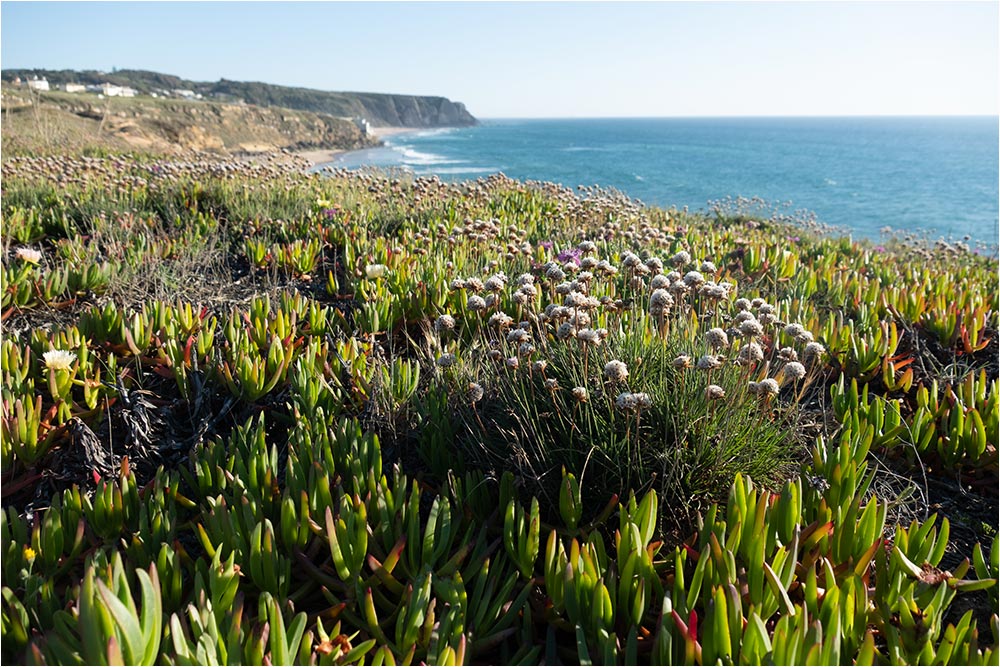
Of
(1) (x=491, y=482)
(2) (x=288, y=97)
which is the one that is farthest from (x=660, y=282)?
(2) (x=288, y=97)

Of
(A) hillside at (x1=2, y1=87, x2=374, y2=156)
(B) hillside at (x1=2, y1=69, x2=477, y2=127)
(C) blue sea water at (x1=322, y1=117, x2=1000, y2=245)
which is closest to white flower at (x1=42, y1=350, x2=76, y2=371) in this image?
(A) hillside at (x1=2, y1=87, x2=374, y2=156)

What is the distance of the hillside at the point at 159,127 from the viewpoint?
1634cm

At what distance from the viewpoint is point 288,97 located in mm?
112562

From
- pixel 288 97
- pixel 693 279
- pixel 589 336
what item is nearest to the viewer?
pixel 589 336

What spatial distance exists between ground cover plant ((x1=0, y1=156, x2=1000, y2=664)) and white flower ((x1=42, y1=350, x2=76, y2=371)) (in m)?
0.02

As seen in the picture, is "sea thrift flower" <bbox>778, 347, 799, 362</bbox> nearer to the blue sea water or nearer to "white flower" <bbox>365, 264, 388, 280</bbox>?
"white flower" <bbox>365, 264, 388, 280</bbox>

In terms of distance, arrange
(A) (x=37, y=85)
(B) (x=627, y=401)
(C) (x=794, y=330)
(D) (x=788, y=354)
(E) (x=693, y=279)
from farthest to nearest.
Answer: (A) (x=37, y=85)
(E) (x=693, y=279)
(C) (x=794, y=330)
(D) (x=788, y=354)
(B) (x=627, y=401)

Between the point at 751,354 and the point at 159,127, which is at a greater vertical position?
the point at 159,127

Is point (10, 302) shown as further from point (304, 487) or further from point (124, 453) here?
point (304, 487)

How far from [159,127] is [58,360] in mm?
43256

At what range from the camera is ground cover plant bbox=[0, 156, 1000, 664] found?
168cm

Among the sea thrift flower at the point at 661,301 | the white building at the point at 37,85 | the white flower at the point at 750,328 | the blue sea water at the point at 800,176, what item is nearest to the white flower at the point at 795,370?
the white flower at the point at 750,328

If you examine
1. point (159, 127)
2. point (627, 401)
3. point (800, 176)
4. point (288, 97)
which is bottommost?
point (627, 401)

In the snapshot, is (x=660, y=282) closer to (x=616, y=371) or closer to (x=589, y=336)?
(x=589, y=336)
